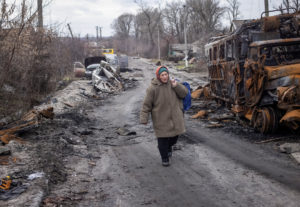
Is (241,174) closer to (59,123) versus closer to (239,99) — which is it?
(239,99)

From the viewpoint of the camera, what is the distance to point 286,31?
32.6 ft

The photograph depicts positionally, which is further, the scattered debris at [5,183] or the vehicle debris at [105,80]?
the vehicle debris at [105,80]

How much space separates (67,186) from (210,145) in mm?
3662

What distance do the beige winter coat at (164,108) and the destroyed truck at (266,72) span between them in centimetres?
268

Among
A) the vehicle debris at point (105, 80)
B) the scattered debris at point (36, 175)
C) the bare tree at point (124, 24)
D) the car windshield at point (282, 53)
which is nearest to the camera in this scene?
the scattered debris at point (36, 175)

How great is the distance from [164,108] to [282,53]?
4587mm

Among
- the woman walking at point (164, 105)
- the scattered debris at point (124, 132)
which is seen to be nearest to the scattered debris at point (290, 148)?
the woman walking at point (164, 105)

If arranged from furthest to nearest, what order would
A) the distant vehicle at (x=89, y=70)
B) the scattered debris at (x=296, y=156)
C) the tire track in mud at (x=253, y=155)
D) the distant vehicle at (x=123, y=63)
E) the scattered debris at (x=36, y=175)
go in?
the distant vehicle at (x=123, y=63) → the distant vehicle at (x=89, y=70) → the scattered debris at (x=296, y=156) → the tire track in mud at (x=253, y=155) → the scattered debris at (x=36, y=175)

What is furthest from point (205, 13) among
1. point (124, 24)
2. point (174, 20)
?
point (124, 24)

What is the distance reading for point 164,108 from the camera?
6297mm

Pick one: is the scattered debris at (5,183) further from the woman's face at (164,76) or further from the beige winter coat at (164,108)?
the woman's face at (164,76)

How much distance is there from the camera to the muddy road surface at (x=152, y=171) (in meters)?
4.74

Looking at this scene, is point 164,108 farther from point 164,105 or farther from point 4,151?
point 4,151

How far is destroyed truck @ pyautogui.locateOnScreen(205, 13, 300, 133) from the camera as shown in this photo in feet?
26.1
